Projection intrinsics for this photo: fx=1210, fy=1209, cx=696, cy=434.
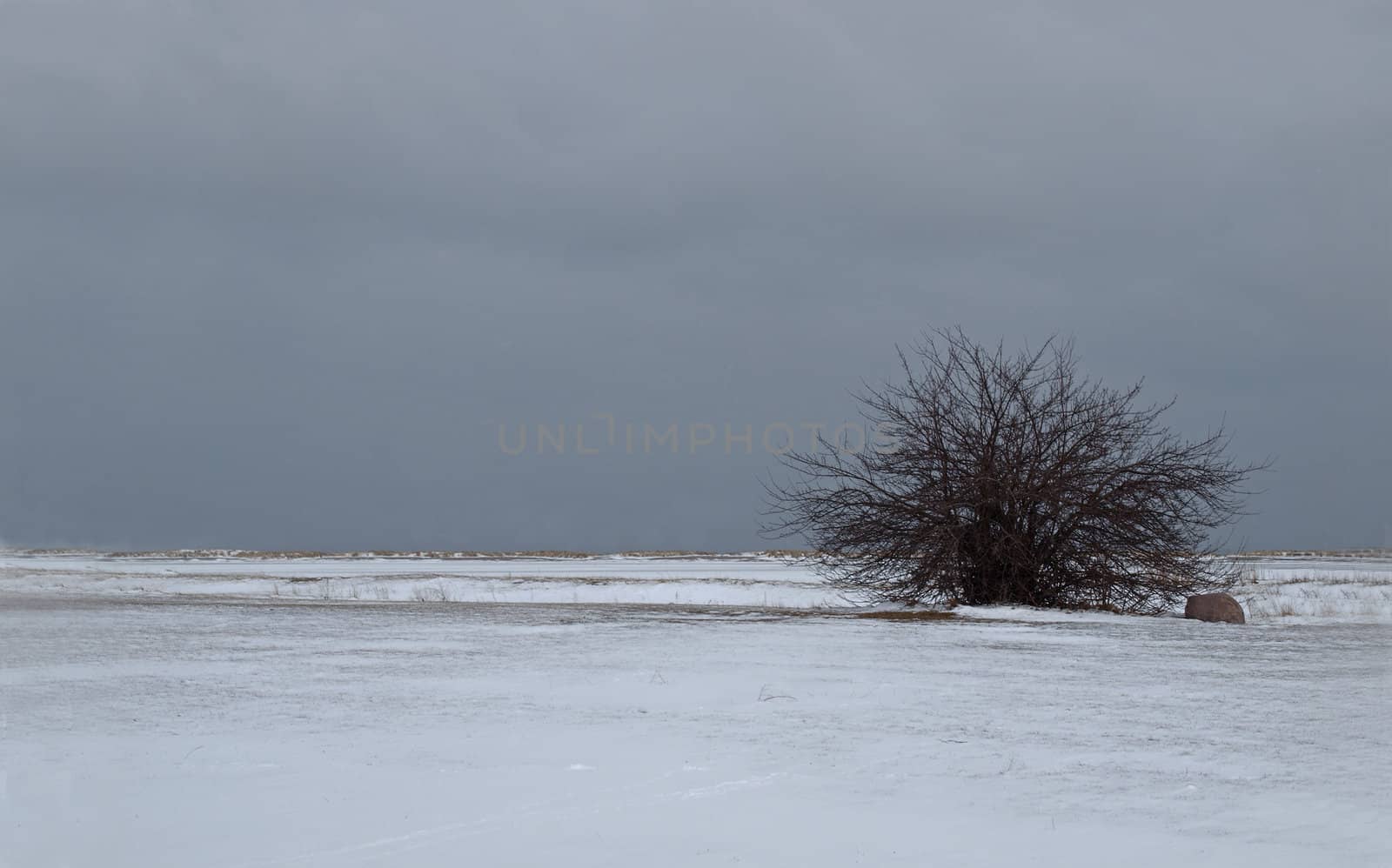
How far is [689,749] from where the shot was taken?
8656 mm

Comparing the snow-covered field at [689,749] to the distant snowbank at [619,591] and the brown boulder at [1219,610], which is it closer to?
the brown boulder at [1219,610]

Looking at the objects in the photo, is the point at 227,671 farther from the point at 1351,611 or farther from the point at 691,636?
the point at 1351,611

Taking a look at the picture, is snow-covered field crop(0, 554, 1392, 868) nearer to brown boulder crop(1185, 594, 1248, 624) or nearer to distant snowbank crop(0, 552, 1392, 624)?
brown boulder crop(1185, 594, 1248, 624)

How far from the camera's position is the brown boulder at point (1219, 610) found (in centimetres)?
2028

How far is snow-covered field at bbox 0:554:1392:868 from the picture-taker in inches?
252

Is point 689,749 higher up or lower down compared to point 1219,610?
lower down

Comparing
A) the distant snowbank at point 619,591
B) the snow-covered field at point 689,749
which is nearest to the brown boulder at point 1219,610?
the distant snowbank at point 619,591

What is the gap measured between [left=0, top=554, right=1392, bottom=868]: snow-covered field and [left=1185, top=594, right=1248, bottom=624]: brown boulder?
3.31 meters

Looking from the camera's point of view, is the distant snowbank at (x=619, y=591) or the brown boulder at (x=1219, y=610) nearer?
the brown boulder at (x=1219, y=610)

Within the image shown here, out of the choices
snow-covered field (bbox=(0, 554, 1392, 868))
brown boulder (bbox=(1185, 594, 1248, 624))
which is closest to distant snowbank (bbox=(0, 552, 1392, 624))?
brown boulder (bbox=(1185, 594, 1248, 624))

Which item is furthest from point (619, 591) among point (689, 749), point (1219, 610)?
point (689, 749)

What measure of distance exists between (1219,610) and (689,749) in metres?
14.7

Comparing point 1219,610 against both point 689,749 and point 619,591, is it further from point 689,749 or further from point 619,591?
point 619,591

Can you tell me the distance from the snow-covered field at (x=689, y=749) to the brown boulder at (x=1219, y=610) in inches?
130
